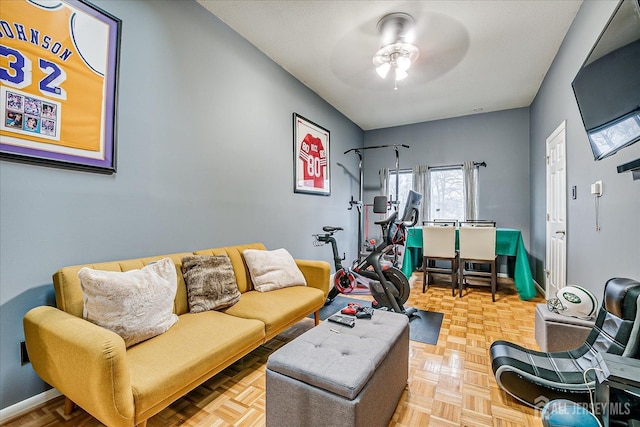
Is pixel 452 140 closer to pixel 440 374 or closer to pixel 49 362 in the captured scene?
pixel 440 374

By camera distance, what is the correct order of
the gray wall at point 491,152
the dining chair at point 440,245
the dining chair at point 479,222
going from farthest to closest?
the gray wall at point 491,152, the dining chair at point 479,222, the dining chair at point 440,245

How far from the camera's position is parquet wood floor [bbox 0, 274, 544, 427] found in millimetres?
1460

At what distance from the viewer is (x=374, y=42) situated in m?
2.92

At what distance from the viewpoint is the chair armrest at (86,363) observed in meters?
1.07

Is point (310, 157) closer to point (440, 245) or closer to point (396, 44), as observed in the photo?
point (396, 44)

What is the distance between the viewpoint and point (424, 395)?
1686mm

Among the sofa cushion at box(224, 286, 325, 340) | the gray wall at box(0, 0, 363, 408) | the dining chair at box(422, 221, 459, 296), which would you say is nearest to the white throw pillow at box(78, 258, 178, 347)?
the gray wall at box(0, 0, 363, 408)

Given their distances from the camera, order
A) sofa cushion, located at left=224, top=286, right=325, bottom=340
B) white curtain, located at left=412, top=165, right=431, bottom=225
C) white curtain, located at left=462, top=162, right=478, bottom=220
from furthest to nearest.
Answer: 1. white curtain, located at left=412, top=165, right=431, bottom=225
2. white curtain, located at left=462, top=162, right=478, bottom=220
3. sofa cushion, located at left=224, top=286, right=325, bottom=340

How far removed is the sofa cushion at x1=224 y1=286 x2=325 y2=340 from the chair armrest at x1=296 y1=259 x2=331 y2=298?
0.34 feet

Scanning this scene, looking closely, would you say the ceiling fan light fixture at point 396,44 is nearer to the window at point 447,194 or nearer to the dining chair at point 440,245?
the dining chair at point 440,245

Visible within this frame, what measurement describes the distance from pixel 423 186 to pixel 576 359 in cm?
398

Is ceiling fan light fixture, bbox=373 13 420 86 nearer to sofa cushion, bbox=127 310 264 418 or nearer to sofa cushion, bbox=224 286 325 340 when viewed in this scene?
sofa cushion, bbox=224 286 325 340

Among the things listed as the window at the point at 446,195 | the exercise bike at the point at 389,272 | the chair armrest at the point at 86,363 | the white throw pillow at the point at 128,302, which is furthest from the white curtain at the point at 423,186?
the chair armrest at the point at 86,363

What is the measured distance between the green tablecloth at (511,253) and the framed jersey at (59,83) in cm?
382
